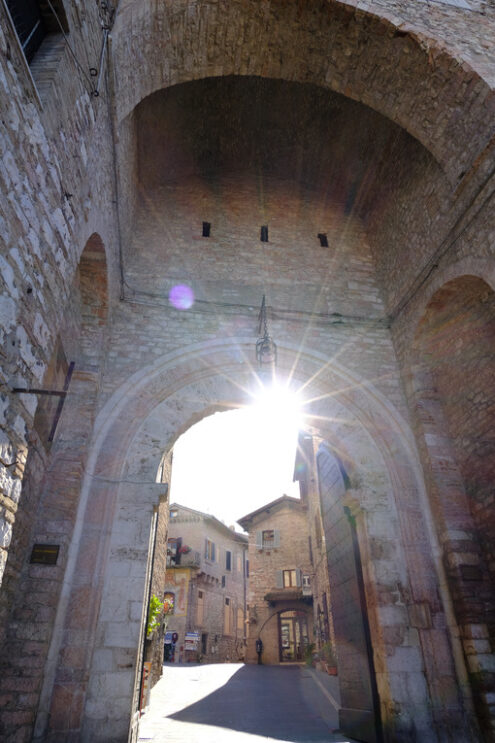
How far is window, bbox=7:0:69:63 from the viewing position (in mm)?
2879

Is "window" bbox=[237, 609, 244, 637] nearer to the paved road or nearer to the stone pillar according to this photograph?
the paved road

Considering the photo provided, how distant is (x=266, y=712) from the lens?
233 inches

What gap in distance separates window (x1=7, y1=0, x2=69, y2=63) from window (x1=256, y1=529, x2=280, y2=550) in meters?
19.6

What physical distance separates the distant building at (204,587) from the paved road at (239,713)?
33.7 ft

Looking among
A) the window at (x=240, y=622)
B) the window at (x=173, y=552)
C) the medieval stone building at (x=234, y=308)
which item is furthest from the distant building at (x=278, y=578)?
the medieval stone building at (x=234, y=308)

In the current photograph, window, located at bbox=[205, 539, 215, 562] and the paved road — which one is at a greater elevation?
window, located at bbox=[205, 539, 215, 562]

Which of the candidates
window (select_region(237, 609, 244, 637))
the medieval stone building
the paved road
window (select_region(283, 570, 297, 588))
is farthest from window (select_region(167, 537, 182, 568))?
the medieval stone building

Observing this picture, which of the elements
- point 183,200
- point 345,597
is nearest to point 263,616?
point 345,597

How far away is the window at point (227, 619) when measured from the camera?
23347 millimetres

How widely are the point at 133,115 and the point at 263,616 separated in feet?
59.4

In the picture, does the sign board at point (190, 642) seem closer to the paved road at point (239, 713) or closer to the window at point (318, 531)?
the window at point (318, 531)

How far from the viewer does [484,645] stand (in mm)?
4082

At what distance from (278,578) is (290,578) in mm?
519

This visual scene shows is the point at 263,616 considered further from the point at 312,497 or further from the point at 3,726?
the point at 3,726
